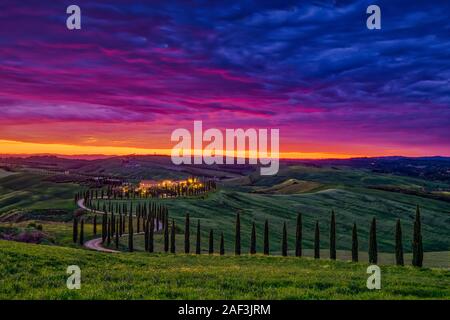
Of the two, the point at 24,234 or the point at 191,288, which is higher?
the point at 191,288

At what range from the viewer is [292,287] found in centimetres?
2080

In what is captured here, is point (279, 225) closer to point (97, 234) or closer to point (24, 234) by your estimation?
point (97, 234)

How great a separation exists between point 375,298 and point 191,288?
782cm

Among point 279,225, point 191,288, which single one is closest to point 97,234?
point 279,225

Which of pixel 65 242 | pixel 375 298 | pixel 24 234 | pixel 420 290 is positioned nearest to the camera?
pixel 375 298

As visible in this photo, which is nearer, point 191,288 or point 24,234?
point 191,288

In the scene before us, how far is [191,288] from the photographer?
19656 millimetres
